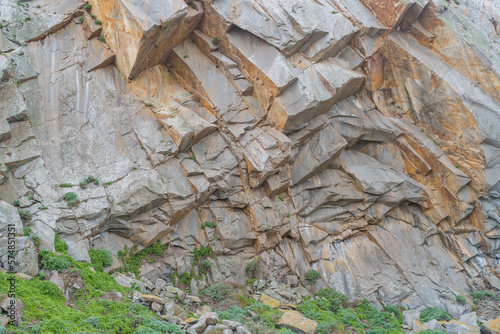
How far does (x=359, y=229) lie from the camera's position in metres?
23.4

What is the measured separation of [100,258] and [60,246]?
173 cm

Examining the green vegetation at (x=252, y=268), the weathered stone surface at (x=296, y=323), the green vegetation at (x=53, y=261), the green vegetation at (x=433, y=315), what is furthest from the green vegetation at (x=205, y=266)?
the green vegetation at (x=433, y=315)

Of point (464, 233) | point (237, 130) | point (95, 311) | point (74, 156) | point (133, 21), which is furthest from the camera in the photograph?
point (464, 233)

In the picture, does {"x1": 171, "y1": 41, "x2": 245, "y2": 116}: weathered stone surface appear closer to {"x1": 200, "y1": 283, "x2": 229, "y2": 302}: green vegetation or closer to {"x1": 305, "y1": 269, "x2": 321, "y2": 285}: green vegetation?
{"x1": 200, "y1": 283, "x2": 229, "y2": 302}: green vegetation

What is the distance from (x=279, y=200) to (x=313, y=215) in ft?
7.85

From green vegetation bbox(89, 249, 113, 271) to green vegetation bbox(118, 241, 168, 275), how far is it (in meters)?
0.78

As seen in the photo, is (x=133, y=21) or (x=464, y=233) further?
(x=464, y=233)

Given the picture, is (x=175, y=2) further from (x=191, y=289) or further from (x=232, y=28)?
(x=191, y=289)

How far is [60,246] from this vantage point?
50.1ft

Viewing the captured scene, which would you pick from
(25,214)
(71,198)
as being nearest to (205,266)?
(71,198)

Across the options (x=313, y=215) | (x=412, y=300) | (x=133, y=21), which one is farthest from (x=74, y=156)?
(x=412, y=300)

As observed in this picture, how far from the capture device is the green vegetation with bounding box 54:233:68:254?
1514 cm

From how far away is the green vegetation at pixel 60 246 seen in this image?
49.7 ft

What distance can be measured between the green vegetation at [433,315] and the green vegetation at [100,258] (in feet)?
50.6
